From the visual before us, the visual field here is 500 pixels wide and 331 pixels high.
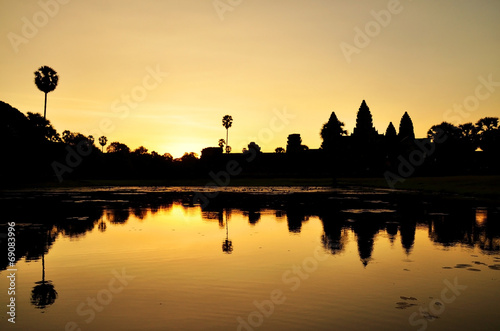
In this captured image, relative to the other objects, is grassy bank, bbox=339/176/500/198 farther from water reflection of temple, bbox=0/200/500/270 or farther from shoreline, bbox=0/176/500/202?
water reflection of temple, bbox=0/200/500/270

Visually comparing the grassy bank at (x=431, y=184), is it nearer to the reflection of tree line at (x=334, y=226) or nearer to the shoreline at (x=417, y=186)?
the shoreline at (x=417, y=186)

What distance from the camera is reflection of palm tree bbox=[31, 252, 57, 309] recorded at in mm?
8008

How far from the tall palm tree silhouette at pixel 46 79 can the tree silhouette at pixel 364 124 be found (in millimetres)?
83869

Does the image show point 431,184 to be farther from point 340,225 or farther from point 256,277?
point 256,277

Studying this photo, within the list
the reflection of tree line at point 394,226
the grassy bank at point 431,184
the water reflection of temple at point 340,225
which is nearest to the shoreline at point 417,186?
the grassy bank at point 431,184

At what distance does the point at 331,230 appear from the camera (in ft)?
58.7

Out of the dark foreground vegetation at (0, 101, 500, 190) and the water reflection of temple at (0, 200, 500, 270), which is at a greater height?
the dark foreground vegetation at (0, 101, 500, 190)

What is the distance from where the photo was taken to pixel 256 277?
10.1 m

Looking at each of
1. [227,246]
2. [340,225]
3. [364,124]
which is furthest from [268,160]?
[227,246]

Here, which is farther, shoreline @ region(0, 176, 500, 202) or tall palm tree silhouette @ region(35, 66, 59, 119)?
tall palm tree silhouette @ region(35, 66, 59, 119)

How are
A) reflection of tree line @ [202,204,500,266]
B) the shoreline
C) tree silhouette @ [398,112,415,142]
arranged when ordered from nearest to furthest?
reflection of tree line @ [202,204,500,266] < the shoreline < tree silhouette @ [398,112,415,142]

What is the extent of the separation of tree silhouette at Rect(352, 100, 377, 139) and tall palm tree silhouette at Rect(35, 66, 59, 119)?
83.9m

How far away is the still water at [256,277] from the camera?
719 centimetres

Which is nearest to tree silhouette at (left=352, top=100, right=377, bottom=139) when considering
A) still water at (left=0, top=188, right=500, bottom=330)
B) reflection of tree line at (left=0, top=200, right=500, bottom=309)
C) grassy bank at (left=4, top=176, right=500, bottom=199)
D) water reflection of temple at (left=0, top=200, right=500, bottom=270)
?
grassy bank at (left=4, top=176, right=500, bottom=199)
